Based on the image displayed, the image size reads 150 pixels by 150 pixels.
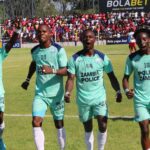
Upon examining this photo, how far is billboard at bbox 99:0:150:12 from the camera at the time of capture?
48188 millimetres

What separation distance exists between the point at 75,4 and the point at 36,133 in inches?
3622

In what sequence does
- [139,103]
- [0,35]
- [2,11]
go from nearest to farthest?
1. [139,103]
2. [0,35]
3. [2,11]

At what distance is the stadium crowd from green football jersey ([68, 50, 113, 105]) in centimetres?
4134

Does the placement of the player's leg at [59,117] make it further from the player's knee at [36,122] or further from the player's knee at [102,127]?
the player's knee at [102,127]

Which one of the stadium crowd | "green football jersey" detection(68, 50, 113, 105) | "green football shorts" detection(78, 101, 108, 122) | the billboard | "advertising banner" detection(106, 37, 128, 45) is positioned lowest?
"advertising banner" detection(106, 37, 128, 45)

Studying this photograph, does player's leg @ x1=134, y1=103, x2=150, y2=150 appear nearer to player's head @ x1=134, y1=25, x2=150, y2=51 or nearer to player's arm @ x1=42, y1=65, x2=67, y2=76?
player's head @ x1=134, y1=25, x2=150, y2=51

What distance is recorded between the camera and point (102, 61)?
25.2 feet

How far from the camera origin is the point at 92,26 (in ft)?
178

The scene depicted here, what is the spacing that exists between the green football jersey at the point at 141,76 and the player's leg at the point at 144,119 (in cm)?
11

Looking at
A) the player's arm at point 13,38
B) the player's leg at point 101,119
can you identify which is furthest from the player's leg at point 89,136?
the player's arm at point 13,38

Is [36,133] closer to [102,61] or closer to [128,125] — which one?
[102,61]

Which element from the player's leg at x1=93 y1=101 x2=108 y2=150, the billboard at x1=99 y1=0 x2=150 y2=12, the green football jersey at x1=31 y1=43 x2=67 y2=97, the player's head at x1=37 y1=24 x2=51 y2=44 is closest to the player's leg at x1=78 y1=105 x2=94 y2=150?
the player's leg at x1=93 y1=101 x2=108 y2=150

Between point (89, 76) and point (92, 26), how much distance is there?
47.0m

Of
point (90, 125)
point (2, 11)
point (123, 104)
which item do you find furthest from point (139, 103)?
point (2, 11)
